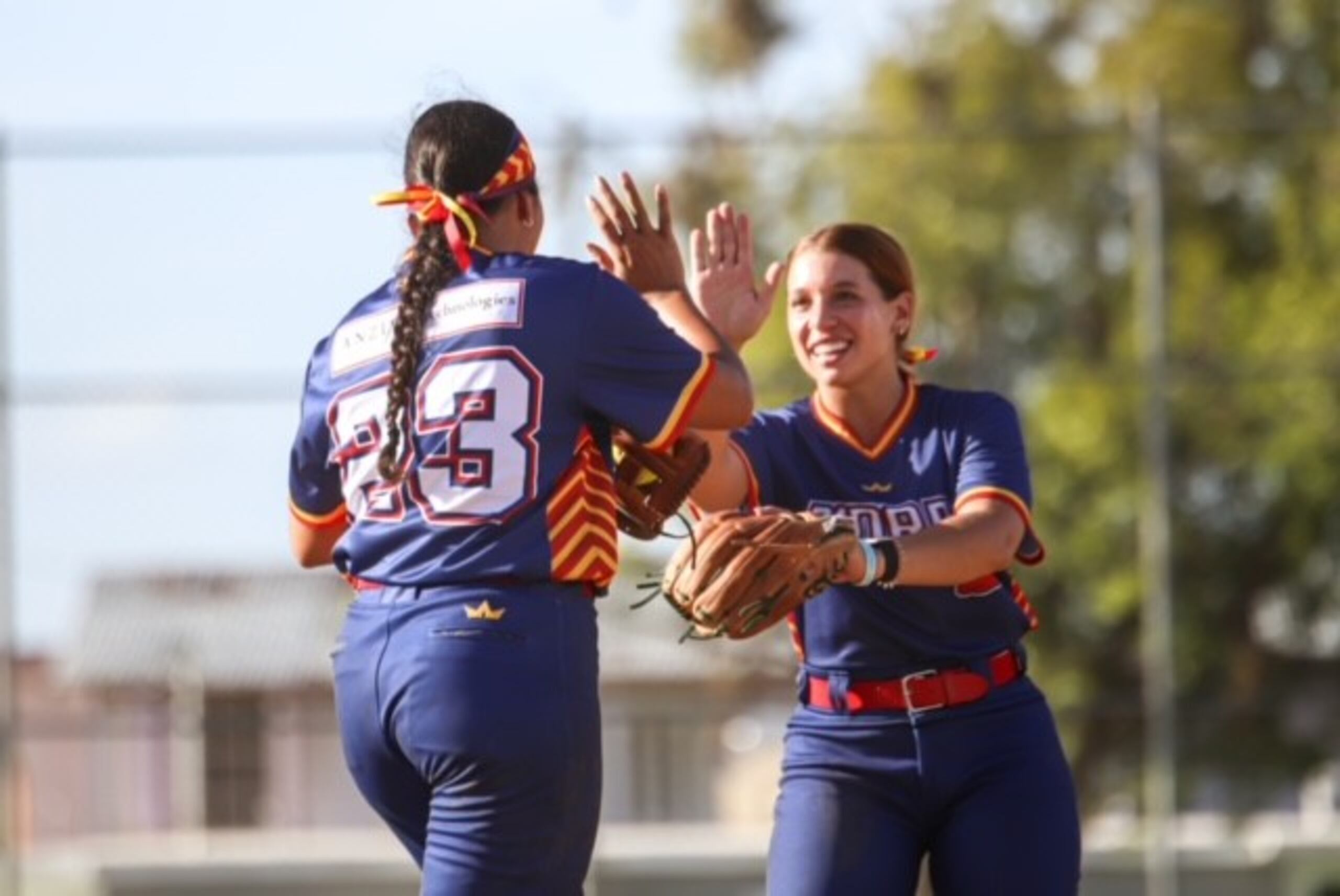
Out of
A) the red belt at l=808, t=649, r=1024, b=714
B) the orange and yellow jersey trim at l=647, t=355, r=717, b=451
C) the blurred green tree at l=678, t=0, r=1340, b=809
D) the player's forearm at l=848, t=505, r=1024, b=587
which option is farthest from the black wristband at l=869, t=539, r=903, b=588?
the blurred green tree at l=678, t=0, r=1340, b=809

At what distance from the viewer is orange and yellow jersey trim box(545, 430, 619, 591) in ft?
16.6

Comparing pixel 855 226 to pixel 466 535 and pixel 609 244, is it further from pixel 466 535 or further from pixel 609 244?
pixel 466 535

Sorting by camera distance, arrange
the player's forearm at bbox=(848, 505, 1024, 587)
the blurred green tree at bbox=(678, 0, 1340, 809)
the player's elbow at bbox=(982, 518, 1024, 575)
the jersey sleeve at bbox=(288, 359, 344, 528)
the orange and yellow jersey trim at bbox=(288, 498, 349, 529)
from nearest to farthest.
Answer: the jersey sleeve at bbox=(288, 359, 344, 528) < the orange and yellow jersey trim at bbox=(288, 498, 349, 529) < the player's forearm at bbox=(848, 505, 1024, 587) < the player's elbow at bbox=(982, 518, 1024, 575) < the blurred green tree at bbox=(678, 0, 1340, 809)

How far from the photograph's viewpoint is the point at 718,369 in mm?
5262

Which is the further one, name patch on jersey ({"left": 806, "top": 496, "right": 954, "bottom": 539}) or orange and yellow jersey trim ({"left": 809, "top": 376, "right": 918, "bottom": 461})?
orange and yellow jersey trim ({"left": 809, "top": 376, "right": 918, "bottom": 461})

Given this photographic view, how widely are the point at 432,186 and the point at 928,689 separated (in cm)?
134

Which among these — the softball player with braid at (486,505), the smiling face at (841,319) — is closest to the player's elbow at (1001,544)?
the smiling face at (841,319)

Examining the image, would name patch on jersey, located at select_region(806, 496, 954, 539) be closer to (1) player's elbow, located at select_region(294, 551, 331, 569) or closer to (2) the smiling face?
(2) the smiling face

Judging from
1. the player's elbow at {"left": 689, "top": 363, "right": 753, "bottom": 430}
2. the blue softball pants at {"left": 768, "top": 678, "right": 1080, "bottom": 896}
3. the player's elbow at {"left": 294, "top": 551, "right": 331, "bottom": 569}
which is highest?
the player's elbow at {"left": 689, "top": 363, "right": 753, "bottom": 430}

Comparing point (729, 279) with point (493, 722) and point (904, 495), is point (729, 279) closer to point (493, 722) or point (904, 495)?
point (904, 495)

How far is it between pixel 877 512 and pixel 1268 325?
15605 mm

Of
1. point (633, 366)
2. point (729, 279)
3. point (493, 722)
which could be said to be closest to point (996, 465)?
point (729, 279)

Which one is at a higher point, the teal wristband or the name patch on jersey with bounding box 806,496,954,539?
the name patch on jersey with bounding box 806,496,954,539

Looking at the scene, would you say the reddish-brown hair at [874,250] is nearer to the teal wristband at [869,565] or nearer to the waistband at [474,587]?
the teal wristband at [869,565]
